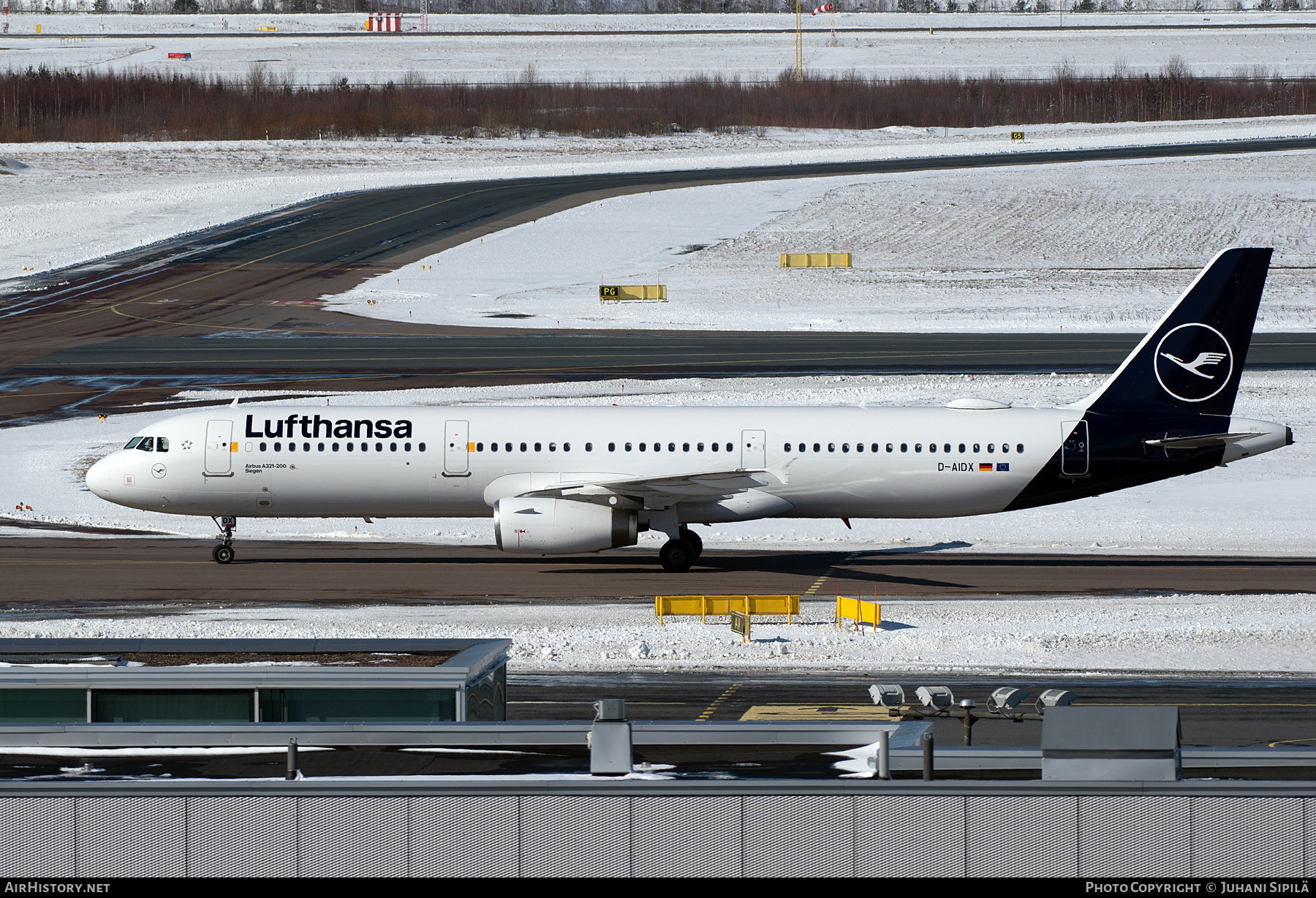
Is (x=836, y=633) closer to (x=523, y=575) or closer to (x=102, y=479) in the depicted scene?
(x=523, y=575)

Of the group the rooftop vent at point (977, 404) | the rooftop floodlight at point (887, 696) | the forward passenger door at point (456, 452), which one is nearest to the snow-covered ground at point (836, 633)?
the forward passenger door at point (456, 452)

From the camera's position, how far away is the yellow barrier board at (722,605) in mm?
37062

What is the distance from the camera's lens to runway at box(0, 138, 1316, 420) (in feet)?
233

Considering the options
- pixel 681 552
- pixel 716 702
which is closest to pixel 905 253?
pixel 681 552

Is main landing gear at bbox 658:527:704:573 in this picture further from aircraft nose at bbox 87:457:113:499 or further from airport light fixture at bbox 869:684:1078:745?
airport light fixture at bbox 869:684:1078:745

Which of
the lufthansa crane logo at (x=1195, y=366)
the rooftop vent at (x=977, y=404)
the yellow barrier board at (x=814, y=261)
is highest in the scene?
the yellow barrier board at (x=814, y=261)

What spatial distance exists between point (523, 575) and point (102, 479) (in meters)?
12.2

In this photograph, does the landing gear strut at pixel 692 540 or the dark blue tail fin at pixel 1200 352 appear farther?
the dark blue tail fin at pixel 1200 352

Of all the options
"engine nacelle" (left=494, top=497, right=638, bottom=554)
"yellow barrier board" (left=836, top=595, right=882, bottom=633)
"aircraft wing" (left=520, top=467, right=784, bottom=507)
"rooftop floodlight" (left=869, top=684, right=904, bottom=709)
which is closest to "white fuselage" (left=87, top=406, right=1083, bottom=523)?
"aircraft wing" (left=520, top=467, right=784, bottom=507)

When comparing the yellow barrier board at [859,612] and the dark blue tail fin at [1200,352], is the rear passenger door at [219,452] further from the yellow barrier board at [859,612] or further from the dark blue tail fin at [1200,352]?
the dark blue tail fin at [1200,352]

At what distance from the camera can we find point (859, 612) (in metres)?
36.1

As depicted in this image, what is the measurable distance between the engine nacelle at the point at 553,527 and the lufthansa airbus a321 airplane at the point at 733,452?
2.59ft

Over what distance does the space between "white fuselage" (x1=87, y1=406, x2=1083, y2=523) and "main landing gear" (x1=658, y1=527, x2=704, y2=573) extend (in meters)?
0.52
